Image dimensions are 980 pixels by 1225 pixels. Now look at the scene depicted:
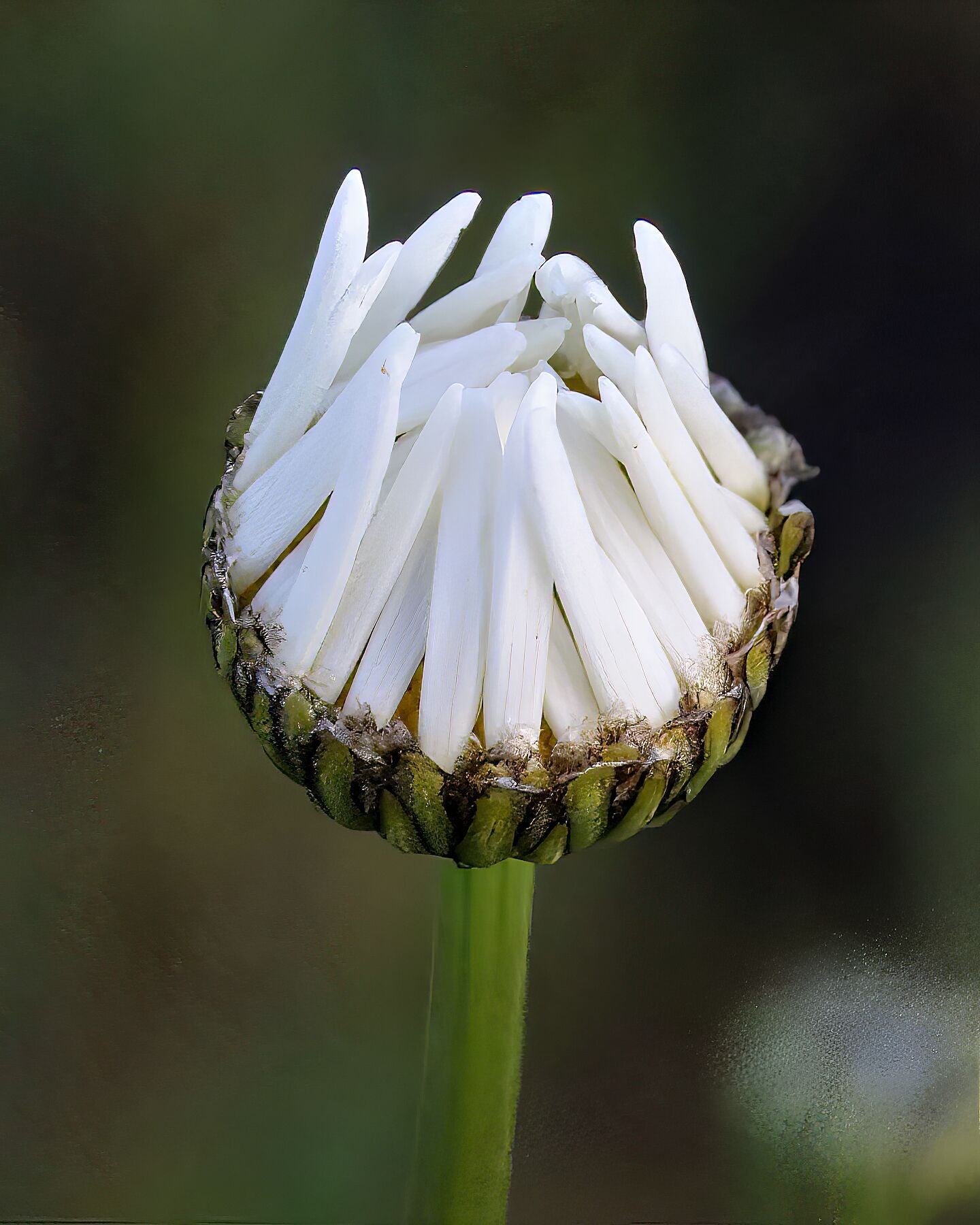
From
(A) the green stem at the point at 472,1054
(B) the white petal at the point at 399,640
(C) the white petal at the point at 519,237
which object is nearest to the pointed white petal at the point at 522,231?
(C) the white petal at the point at 519,237

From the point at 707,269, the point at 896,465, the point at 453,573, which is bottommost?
the point at 453,573

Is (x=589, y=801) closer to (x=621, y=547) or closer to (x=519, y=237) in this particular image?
(x=621, y=547)

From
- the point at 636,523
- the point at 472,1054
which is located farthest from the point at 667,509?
the point at 472,1054

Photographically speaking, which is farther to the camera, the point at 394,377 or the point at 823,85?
the point at 823,85

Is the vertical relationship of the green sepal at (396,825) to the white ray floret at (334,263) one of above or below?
below

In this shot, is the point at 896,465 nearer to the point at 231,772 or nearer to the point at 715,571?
the point at 715,571

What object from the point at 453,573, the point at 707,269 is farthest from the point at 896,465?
the point at 453,573

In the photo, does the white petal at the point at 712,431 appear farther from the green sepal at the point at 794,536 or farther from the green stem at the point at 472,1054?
the green stem at the point at 472,1054
